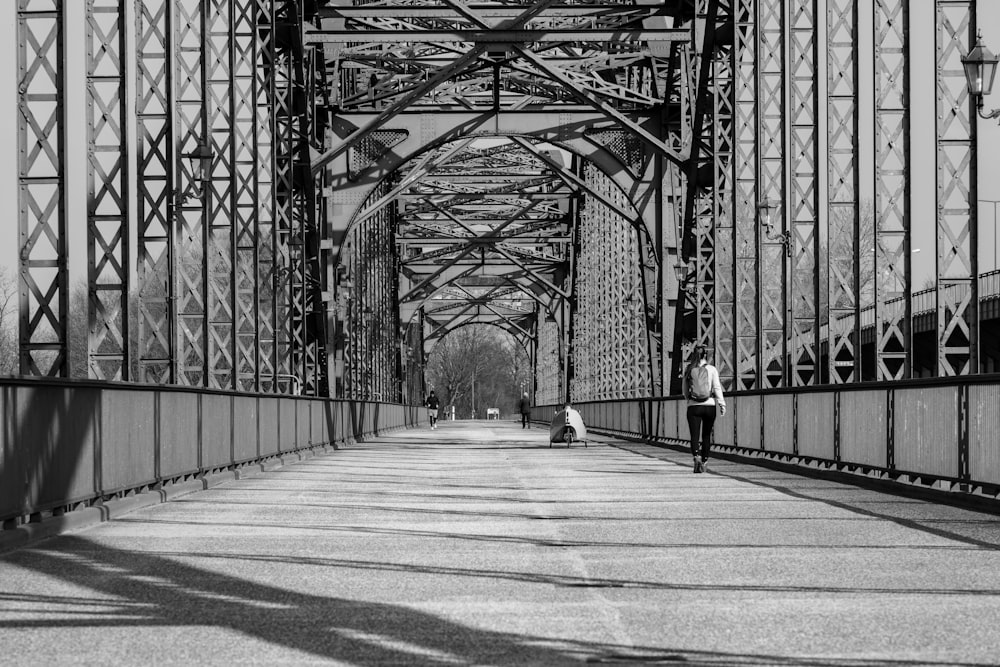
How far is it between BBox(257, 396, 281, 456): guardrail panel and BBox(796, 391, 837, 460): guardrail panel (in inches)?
281

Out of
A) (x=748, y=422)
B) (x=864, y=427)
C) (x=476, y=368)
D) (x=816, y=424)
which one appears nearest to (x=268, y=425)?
(x=748, y=422)

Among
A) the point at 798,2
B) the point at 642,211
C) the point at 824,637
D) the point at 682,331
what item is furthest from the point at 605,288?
the point at 824,637

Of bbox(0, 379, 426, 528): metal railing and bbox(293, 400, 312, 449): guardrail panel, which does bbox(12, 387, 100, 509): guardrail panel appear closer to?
bbox(0, 379, 426, 528): metal railing

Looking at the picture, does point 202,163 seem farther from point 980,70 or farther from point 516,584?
point 516,584

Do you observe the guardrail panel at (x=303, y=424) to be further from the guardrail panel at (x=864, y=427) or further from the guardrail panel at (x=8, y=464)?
the guardrail panel at (x=8, y=464)

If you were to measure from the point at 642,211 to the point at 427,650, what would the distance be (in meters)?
35.9

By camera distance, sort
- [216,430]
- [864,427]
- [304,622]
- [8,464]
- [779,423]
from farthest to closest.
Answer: [779,423] → [216,430] → [864,427] → [8,464] → [304,622]

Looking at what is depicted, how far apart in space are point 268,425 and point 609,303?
134ft

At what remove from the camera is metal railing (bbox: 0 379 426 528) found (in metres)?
12.0

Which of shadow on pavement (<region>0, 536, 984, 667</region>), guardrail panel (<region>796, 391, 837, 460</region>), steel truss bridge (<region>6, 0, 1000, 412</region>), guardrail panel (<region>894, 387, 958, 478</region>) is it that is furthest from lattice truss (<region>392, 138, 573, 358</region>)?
shadow on pavement (<region>0, 536, 984, 667</region>)

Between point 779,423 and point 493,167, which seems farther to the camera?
point 493,167

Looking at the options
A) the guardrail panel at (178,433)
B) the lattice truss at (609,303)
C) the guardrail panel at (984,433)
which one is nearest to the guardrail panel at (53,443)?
the guardrail panel at (178,433)

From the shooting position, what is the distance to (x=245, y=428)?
888 inches

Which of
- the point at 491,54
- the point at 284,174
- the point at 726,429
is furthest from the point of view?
the point at 491,54
